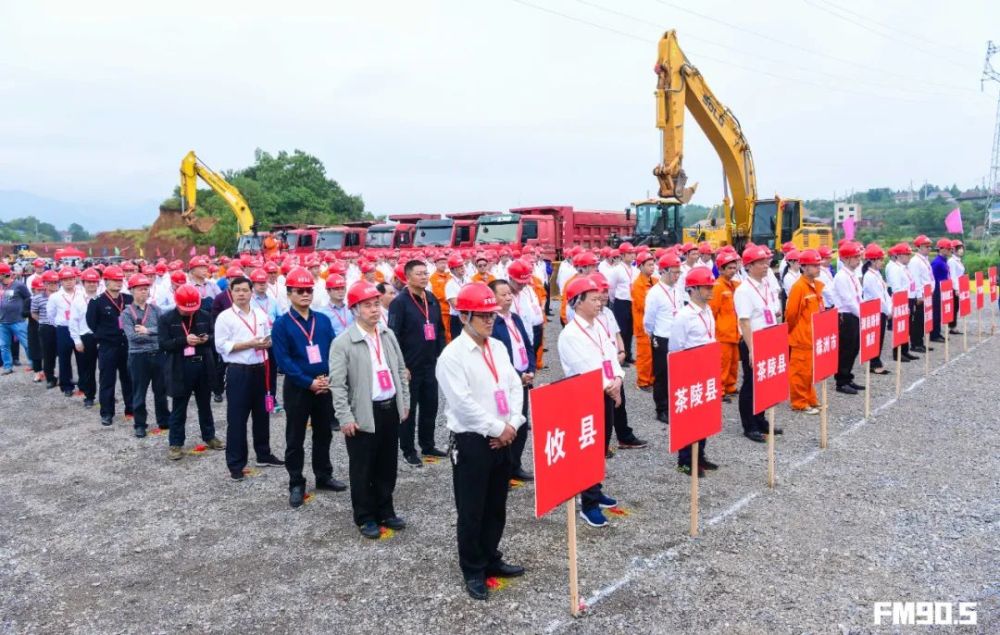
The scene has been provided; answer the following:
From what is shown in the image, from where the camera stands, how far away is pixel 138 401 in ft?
25.7

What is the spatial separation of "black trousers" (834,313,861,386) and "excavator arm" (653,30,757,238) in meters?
8.96

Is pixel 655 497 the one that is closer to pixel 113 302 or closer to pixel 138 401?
pixel 138 401

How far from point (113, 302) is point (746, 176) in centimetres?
1673

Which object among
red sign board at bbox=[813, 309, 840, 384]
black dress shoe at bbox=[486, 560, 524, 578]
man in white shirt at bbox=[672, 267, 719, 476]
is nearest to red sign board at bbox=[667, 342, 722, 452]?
man in white shirt at bbox=[672, 267, 719, 476]

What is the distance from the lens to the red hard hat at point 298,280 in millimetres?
5644

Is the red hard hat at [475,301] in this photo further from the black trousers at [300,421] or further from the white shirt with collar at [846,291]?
the white shirt with collar at [846,291]

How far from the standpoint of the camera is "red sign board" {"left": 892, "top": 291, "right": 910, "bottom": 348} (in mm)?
8703

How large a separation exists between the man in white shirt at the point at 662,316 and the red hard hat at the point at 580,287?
307 centimetres

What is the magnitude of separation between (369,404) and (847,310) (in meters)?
7.02

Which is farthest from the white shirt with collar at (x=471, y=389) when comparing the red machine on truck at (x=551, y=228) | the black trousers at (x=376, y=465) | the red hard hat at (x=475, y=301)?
the red machine on truck at (x=551, y=228)

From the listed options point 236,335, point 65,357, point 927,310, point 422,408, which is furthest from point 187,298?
point 927,310

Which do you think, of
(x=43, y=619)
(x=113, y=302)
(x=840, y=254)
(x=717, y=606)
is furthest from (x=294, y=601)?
(x=840, y=254)

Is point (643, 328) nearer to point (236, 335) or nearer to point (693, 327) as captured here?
point (693, 327)

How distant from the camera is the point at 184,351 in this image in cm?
690
